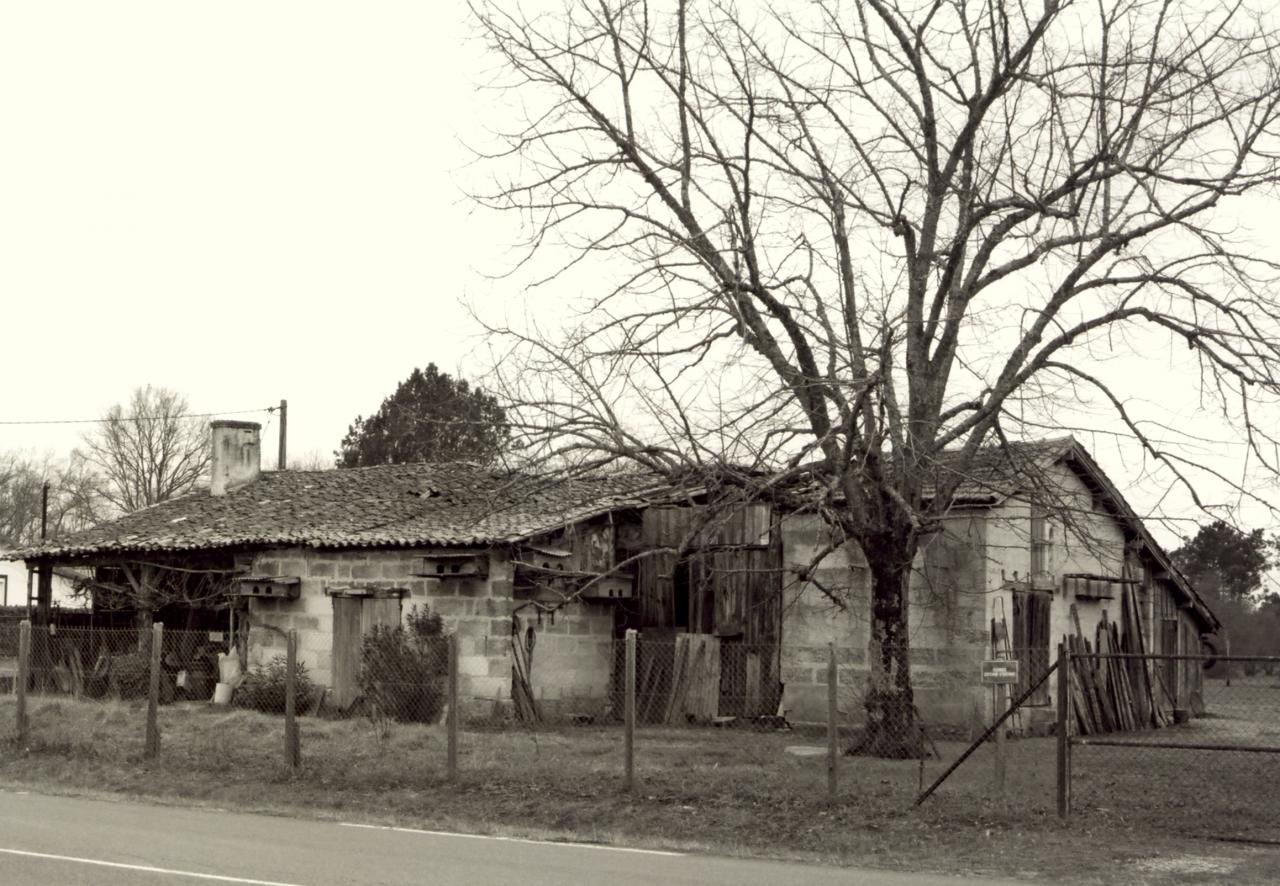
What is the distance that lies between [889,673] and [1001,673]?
485 cm

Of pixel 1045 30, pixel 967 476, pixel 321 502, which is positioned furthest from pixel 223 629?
pixel 1045 30

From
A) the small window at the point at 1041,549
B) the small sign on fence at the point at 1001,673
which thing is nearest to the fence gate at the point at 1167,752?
the small sign on fence at the point at 1001,673

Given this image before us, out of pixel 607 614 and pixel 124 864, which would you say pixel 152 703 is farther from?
pixel 607 614

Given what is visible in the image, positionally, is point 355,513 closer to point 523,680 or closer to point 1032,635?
point 523,680

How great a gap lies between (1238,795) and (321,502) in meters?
18.5

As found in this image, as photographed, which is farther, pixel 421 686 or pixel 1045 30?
pixel 421 686

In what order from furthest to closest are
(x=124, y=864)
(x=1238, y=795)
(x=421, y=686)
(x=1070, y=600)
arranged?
(x=1070, y=600) → (x=421, y=686) → (x=1238, y=795) → (x=124, y=864)

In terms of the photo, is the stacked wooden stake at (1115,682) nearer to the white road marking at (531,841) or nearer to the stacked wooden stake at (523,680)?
the stacked wooden stake at (523,680)

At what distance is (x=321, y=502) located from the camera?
1179 inches

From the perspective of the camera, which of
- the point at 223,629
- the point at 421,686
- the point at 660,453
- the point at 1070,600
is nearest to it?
the point at 660,453

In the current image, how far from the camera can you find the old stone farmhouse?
2411 centimetres

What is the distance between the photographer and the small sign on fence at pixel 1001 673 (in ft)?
45.5

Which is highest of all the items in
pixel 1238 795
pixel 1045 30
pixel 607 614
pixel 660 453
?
pixel 1045 30

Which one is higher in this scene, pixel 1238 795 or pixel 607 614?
pixel 607 614
